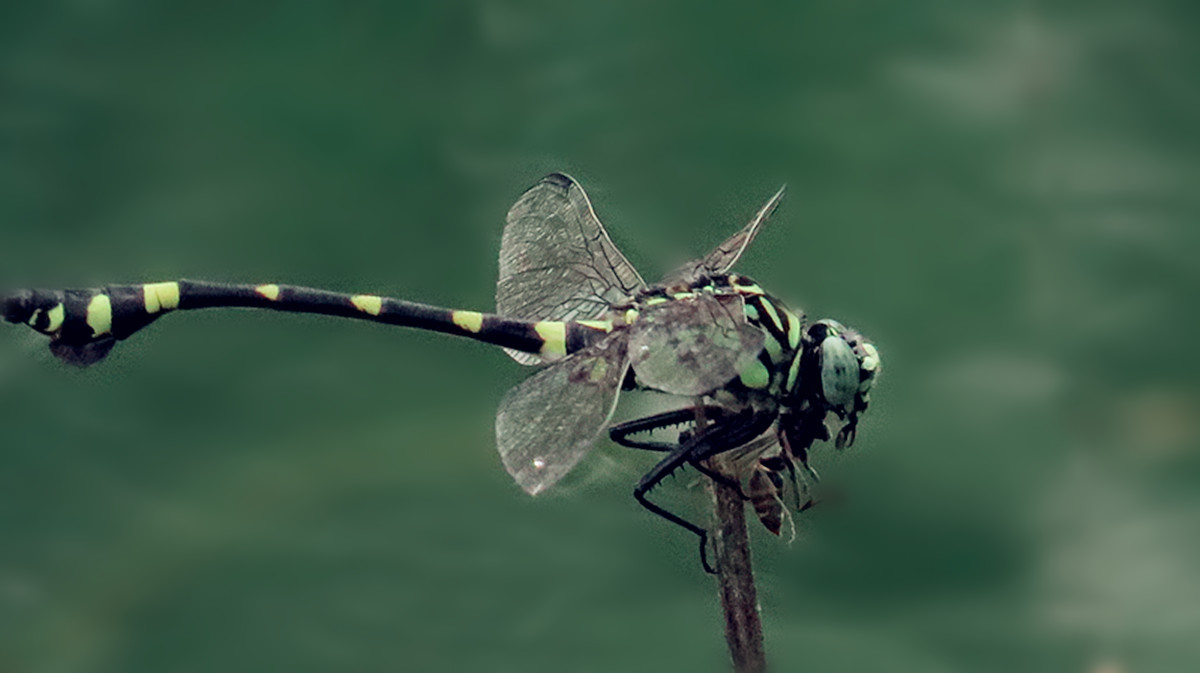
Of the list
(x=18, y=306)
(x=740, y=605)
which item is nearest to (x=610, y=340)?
(x=740, y=605)

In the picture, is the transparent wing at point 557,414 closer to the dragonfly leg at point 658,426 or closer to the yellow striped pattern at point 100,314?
the dragonfly leg at point 658,426

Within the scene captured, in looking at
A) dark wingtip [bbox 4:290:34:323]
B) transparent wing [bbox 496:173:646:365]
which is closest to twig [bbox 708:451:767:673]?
transparent wing [bbox 496:173:646:365]

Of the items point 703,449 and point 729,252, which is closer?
point 703,449

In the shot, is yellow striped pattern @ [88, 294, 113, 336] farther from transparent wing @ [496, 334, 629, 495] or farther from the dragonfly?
transparent wing @ [496, 334, 629, 495]

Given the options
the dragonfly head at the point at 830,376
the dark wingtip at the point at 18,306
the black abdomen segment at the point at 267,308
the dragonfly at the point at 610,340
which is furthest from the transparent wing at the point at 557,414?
the dark wingtip at the point at 18,306

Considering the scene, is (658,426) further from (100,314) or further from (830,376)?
(100,314)

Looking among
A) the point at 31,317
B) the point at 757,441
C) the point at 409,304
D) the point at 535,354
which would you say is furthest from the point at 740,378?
the point at 31,317

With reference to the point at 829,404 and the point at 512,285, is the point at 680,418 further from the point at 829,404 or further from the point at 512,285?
the point at 512,285
